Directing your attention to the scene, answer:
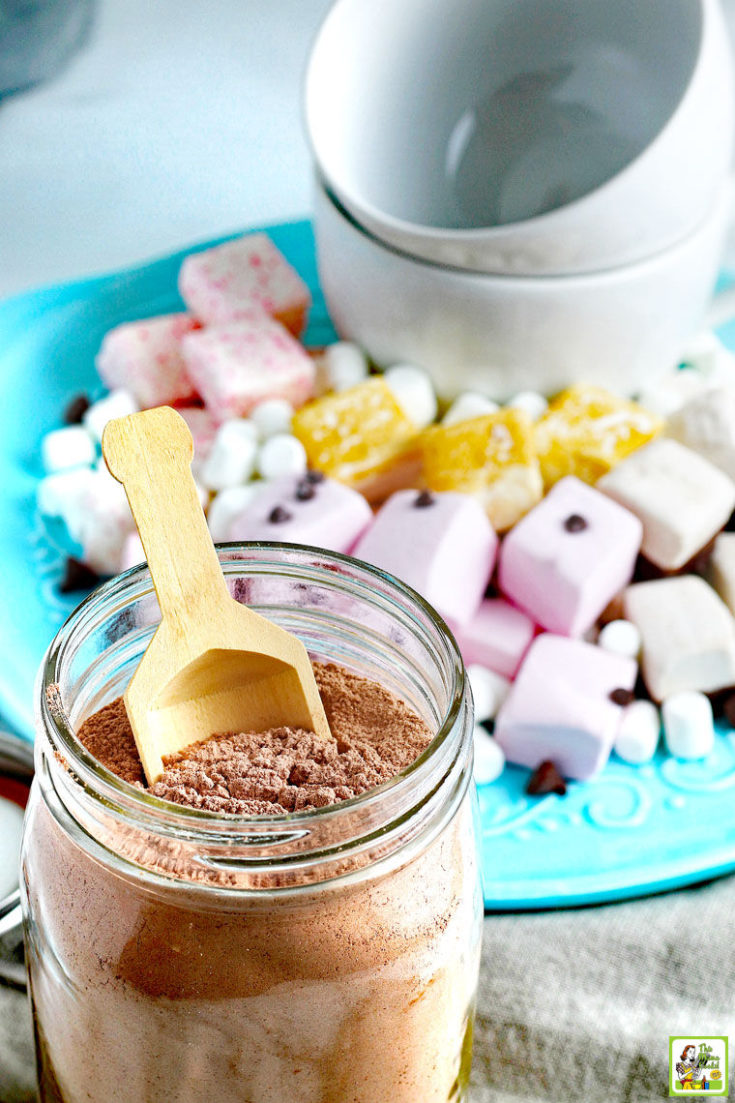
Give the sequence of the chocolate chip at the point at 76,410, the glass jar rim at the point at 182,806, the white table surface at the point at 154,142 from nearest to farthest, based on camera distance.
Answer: the glass jar rim at the point at 182,806, the chocolate chip at the point at 76,410, the white table surface at the point at 154,142

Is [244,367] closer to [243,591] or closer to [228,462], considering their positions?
[228,462]

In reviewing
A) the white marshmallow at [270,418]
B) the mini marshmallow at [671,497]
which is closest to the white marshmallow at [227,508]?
the white marshmallow at [270,418]

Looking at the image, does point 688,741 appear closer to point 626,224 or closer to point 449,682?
point 626,224

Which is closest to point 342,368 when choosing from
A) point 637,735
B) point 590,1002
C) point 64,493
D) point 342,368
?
point 342,368

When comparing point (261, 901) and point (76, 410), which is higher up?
point (261, 901)

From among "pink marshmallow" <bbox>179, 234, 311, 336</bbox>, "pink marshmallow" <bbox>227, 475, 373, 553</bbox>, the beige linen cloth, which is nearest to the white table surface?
"pink marshmallow" <bbox>179, 234, 311, 336</bbox>

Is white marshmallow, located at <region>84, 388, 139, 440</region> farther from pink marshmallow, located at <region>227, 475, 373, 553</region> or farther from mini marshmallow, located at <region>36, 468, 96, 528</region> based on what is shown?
pink marshmallow, located at <region>227, 475, 373, 553</region>

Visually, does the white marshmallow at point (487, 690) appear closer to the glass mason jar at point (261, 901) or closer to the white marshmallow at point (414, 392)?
the white marshmallow at point (414, 392)
